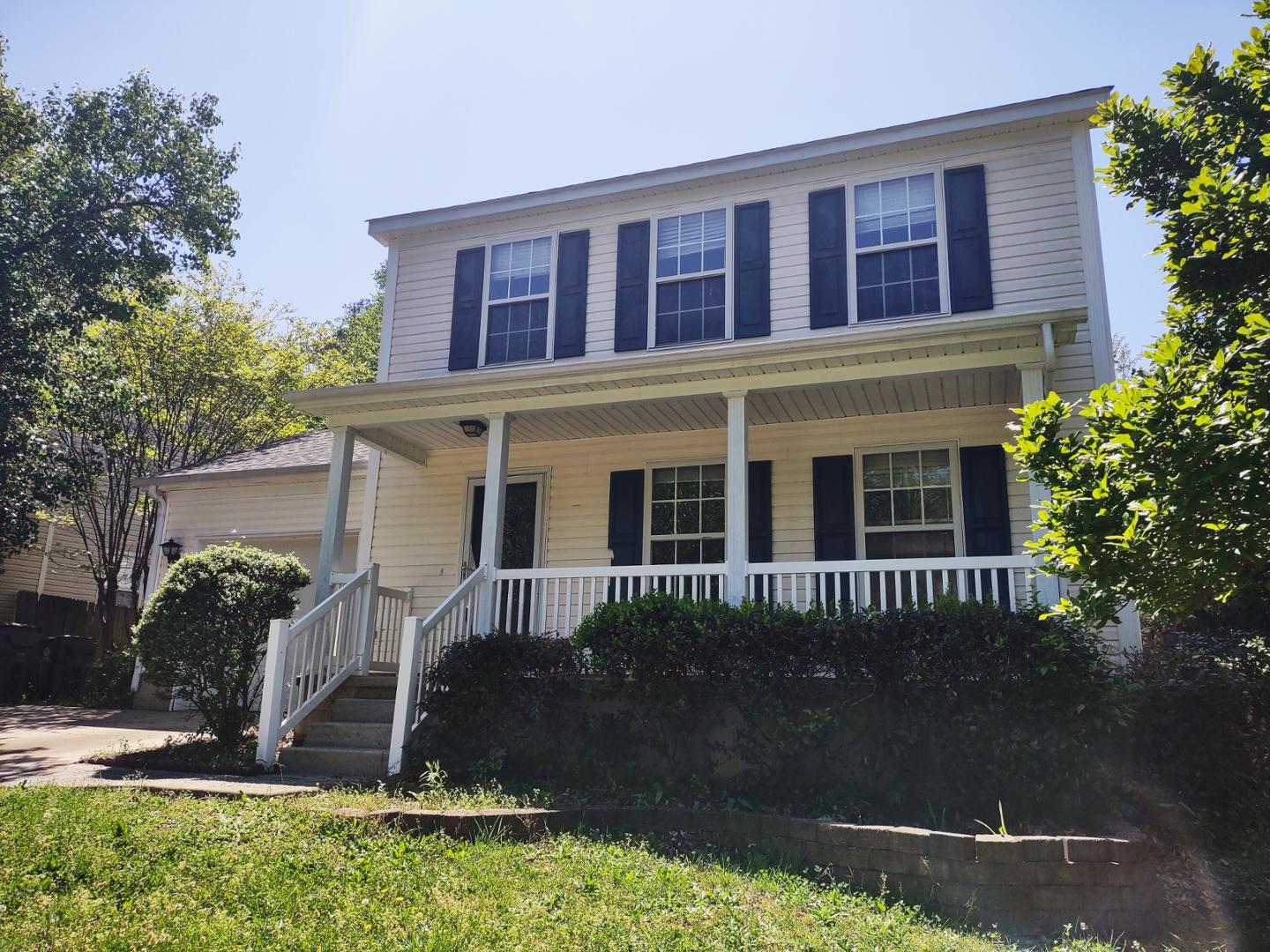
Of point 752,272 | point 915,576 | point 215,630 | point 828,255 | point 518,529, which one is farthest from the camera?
point 518,529

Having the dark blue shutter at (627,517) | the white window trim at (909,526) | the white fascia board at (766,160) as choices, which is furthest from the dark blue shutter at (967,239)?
the dark blue shutter at (627,517)

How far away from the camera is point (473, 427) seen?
30.5 feet

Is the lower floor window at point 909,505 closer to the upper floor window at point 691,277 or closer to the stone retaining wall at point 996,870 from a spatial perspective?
the upper floor window at point 691,277

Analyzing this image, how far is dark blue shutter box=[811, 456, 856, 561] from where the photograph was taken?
8.67 metres

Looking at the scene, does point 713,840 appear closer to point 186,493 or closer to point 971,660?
point 971,660

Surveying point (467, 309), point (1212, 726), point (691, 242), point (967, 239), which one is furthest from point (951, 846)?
point (467, 309)

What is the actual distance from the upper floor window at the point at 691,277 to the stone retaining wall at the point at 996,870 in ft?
19.7

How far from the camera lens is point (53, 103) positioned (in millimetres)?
14086

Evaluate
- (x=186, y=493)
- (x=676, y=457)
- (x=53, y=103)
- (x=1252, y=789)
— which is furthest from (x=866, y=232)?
(x=53, y=103)

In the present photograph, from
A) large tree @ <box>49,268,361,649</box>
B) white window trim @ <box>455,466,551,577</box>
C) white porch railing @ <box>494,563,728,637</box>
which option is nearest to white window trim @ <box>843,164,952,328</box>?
white porch railing @ <box>494,563,728,637</box>

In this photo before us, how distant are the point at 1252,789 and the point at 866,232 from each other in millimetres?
6181

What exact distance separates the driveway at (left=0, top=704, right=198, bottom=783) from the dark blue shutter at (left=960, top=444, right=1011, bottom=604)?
24.9ft

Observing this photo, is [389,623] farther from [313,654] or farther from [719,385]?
[719,385]

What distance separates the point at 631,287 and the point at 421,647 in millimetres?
4920
